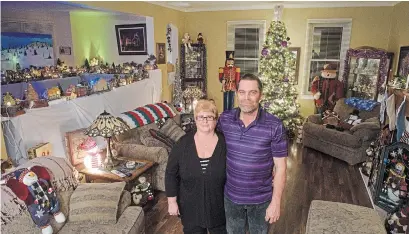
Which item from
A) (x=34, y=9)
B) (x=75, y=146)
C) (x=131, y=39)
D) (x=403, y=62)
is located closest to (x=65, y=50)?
(x=34, y=9)

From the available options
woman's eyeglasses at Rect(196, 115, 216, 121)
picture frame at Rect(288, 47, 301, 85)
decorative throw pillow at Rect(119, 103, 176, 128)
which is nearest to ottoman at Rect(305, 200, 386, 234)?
woman's eyeglasses at Rect(196, 115, 216, 121)

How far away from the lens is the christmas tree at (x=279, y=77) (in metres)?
5.86

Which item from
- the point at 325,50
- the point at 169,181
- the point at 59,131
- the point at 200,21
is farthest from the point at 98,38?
the point at 169,181

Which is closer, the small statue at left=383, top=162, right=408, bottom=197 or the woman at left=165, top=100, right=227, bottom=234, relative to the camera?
the woman at left=165, top=100, right=227, bottom=234

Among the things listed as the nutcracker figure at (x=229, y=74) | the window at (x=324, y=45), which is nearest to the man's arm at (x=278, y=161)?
the nutcracker figure at (x=229, y=74)

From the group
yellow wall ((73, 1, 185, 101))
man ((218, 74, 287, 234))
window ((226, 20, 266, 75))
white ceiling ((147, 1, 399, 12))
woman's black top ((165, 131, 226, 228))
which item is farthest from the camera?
window ((226, 20, 266, 75))

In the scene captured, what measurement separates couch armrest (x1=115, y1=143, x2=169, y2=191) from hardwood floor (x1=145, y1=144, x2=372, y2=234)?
0.22 m

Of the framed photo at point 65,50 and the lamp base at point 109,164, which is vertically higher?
the framed photo at point 65,50

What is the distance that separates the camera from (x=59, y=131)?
3.48 meters

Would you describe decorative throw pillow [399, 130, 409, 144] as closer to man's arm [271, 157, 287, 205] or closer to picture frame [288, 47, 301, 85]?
man's arm [271, 157, 287, 205]

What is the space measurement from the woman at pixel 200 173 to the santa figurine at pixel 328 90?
493 cm

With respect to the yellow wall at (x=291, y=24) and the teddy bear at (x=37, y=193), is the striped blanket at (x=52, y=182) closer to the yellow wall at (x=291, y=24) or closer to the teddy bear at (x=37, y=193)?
the teddy bear at (x=37, y=193)

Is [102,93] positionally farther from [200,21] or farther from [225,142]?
[200,21]

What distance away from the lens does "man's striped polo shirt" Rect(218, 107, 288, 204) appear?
1.86m
